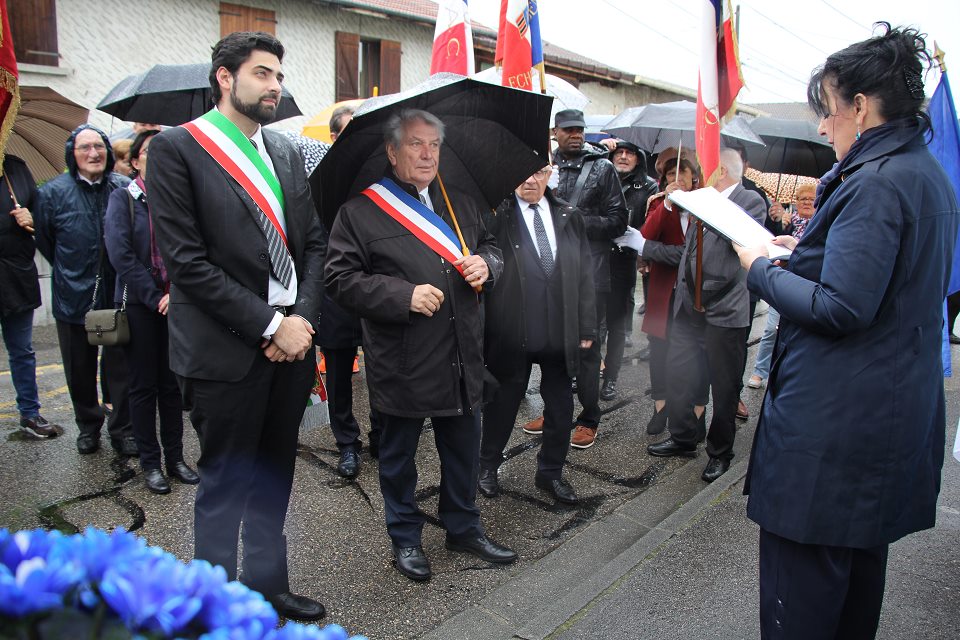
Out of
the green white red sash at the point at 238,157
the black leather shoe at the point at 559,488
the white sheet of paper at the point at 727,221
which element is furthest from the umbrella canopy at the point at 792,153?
the green white red sash at the point at 238,157

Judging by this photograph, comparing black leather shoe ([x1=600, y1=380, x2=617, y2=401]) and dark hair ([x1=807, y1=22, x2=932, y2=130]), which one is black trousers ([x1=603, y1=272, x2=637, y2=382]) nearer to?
black leather shoe ([x1=600, y1=380, x2=617, y2=401])

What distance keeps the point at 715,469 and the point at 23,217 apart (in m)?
4.50

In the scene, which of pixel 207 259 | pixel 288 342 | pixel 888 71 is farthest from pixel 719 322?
pixel 207 259

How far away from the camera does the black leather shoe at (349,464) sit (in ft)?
13.7

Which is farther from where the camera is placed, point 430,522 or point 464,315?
point 430,522

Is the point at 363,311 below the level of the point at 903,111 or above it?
below

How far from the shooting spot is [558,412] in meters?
3.92

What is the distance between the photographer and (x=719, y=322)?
168 inches

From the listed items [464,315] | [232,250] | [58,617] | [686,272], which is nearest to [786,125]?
[686,272]

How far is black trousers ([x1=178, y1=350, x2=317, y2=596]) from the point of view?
2.62m

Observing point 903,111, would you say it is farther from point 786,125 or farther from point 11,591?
point 786,125

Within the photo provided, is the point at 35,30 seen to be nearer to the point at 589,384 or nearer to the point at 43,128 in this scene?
the point at 43,128

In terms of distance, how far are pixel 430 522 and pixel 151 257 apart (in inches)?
79.7

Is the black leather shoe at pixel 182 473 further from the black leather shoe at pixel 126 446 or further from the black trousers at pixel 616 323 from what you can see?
the black trousers at pixel 616 323
